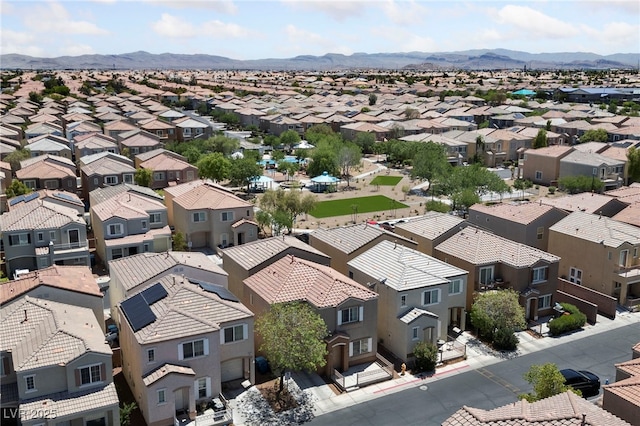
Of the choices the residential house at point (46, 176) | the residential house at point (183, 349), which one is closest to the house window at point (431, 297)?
the residential house at point (183, 349)

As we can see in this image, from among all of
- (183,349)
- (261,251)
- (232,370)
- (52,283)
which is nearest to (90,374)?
(183,349)

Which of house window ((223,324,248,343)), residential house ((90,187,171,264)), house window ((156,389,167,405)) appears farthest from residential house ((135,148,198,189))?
house window ((156,389,167,405))

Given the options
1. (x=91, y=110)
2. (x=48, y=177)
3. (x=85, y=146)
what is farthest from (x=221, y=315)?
(x=91, y=110)

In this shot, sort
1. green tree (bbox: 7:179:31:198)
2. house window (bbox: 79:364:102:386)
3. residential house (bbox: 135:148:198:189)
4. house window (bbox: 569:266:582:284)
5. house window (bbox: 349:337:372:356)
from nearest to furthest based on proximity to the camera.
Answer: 1. house window (bbox: 79:364:102:386)
2. house window (bbox: 349:337:372:356)
3. house window (bbox: 569:266:582:284)
4. green tree (bbox: 7:179:31:198)
5. residential house (bbox: 135:148:198:189)

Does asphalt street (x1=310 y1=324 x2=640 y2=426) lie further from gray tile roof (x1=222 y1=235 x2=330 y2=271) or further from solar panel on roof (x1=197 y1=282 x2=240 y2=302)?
gray tile roof (x1=222 y1=235 x2=330 y2=271)

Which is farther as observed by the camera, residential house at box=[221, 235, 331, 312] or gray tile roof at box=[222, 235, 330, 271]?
gray tile roof at box=[222, 235, 330, 271]

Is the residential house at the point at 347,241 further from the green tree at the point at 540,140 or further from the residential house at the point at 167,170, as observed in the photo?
the green tree at the point at 540,140

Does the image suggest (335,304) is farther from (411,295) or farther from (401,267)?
(401,267)
